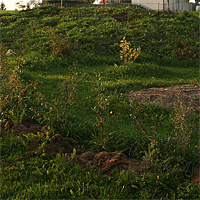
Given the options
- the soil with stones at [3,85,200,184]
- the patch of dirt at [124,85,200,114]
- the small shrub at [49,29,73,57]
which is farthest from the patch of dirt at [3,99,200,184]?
the small shrub at [49,29,73,57]

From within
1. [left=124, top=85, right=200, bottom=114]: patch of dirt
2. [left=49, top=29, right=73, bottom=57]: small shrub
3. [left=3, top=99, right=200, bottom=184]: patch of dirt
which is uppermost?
[left=49, top=29, right=73, bottom=57]: small shrub

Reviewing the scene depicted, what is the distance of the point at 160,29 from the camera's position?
14.1m

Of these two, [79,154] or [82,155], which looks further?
[79,154]

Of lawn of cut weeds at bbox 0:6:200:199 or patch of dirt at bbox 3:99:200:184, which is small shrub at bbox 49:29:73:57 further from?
patch of dirt at bbox 3:99:200:184

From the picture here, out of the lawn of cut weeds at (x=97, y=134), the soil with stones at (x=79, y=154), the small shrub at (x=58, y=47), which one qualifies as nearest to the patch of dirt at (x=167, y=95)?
the lawn of cut weeds at (x=97, y=134)

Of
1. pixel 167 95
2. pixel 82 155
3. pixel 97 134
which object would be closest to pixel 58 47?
pixel 167 95

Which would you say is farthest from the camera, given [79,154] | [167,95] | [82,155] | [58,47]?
[58,47]

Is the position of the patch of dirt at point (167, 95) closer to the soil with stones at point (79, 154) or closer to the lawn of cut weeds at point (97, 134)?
the lawn of cut weeds at point (97, 134)

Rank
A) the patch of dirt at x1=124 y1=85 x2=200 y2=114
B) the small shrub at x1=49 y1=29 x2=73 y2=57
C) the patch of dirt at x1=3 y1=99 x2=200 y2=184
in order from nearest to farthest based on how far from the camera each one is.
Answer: the patch of dirt at x1=3 y1=99 x2=200 y2=184 → the patch of dirt at x1=124 y1=85 x2=200 y2=114 → the small shrub at x1=49 y1=29 x2=73 y2=57

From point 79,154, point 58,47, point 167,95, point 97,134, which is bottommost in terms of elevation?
point 79,154

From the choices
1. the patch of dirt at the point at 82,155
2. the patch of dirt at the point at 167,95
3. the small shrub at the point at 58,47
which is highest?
the small shrub at the point at 58,47

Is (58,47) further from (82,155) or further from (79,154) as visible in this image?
(82,155)

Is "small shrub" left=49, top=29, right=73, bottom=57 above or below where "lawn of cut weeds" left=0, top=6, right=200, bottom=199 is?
above

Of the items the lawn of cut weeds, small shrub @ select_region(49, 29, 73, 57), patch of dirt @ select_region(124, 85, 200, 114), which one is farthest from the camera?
small shrub @ select_region(49, 29, 73, 57)
